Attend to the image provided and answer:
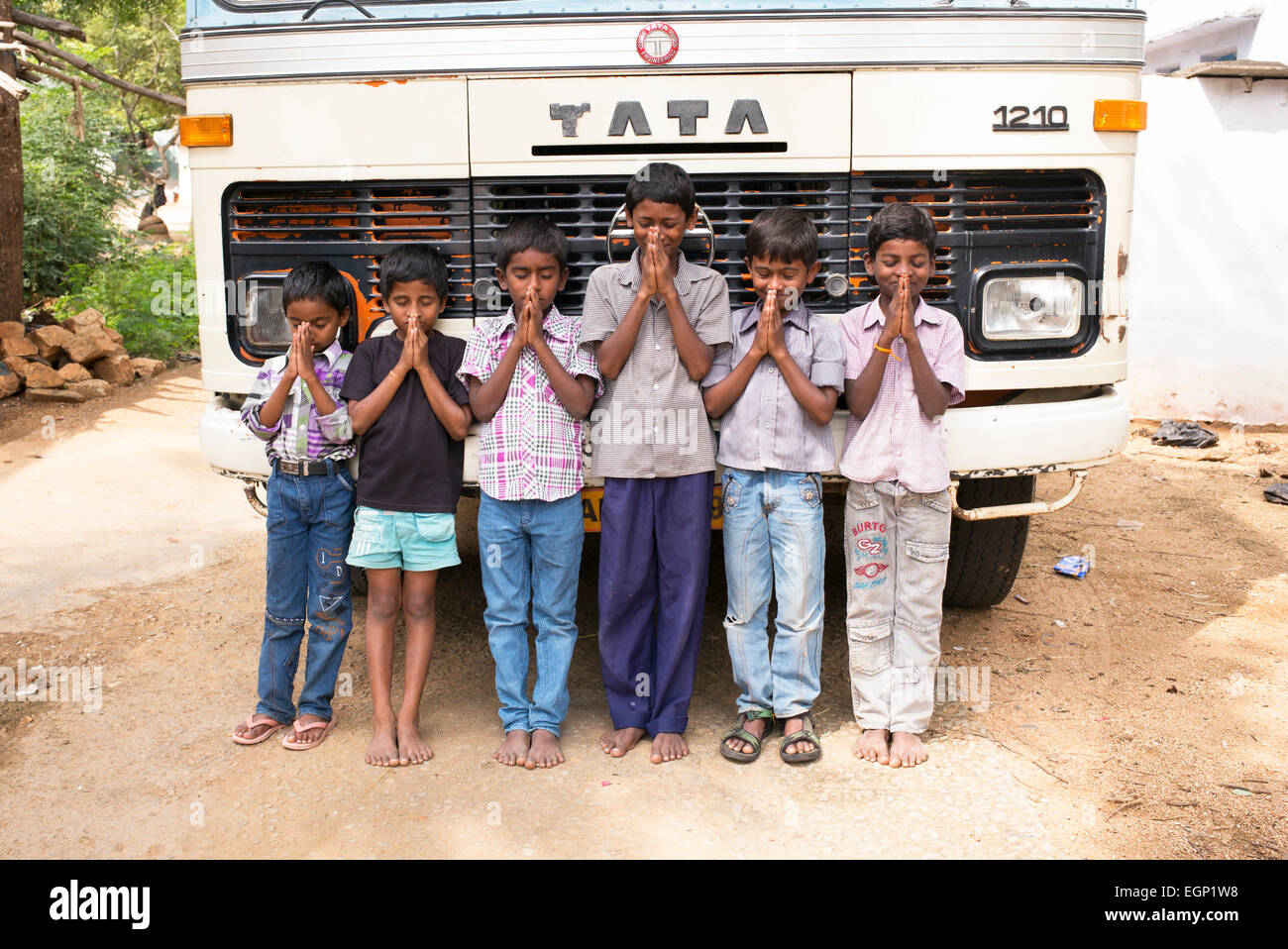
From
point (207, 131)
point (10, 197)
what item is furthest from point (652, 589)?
point (10, 197)

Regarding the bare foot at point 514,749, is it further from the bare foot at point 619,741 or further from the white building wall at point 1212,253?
the white building wall at point 1212,253

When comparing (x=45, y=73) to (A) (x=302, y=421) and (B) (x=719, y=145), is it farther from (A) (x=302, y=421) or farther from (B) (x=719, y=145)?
(B) (x=719, y=145)

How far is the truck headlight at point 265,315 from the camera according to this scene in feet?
11.8

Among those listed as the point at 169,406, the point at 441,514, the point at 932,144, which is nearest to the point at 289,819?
the point at 441,514

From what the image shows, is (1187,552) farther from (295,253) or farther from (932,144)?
(295,253)

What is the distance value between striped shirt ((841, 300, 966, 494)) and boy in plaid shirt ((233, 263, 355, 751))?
1510 millimetres

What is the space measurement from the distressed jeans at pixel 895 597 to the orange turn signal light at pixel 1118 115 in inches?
47.6

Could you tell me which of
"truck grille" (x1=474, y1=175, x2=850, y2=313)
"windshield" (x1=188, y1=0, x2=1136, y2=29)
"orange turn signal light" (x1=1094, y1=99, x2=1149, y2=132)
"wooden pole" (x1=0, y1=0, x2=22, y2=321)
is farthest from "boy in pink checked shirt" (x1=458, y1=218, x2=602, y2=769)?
"wooden pole" (x1=0, y1=0, x2=22, y2=321)

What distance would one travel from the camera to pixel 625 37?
3318mm

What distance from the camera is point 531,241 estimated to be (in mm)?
3285

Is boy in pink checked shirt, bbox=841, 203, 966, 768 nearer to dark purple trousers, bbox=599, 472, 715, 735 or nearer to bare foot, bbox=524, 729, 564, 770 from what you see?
dark purple trousers, bbox=599, 472, 715, 735

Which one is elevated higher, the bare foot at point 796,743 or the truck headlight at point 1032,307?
the truck headlight at point 1032,307

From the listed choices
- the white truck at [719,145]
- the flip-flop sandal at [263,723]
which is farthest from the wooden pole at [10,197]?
the flip-flop sandal at [263,723]
